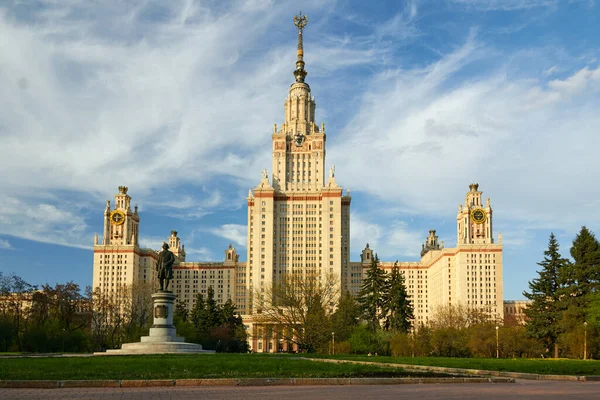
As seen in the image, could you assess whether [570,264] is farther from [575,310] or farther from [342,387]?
[342,387]

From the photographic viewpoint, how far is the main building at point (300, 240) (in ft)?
517

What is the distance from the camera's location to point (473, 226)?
168m

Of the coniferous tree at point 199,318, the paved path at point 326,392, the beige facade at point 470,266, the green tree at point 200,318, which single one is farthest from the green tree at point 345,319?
the beige facade at point 470,266

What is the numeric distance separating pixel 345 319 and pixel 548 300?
2233 cm

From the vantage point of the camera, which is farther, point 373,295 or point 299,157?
point 299,157

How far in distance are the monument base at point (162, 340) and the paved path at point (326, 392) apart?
27.9m

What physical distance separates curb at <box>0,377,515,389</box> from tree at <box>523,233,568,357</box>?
47.5 m

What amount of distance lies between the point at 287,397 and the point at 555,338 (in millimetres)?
57293

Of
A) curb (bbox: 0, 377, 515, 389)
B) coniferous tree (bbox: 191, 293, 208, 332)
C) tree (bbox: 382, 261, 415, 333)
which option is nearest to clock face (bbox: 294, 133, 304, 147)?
coniferous tree (bbox: 191, 293, 208, 332)

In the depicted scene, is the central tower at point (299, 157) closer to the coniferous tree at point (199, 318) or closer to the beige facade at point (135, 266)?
the beige facade at point (135, 266)

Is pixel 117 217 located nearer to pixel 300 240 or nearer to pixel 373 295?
pixel 300 240

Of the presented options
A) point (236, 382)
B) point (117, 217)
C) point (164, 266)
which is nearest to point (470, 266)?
point (117, 217)

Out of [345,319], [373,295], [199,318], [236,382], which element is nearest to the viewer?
[236,382]

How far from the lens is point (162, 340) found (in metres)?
49.2
